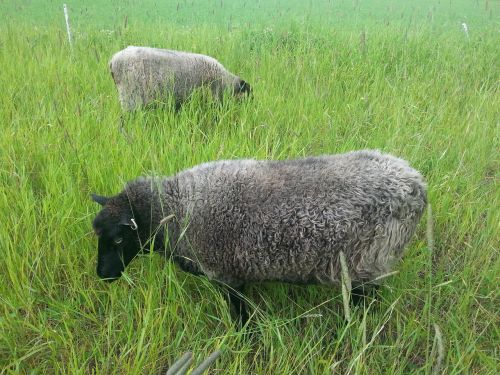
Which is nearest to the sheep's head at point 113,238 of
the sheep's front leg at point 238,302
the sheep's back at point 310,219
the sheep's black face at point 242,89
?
the sheep's back at point 310,219

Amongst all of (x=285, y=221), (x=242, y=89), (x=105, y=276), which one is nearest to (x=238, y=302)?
(x=285, y=221)

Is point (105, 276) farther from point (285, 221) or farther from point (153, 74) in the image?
point (153, 74)

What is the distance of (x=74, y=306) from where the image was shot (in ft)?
6.85

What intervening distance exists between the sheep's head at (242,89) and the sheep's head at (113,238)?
9.41 ft

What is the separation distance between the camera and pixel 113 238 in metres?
2.21

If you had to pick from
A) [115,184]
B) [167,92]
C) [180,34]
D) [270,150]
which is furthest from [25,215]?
[180,34]

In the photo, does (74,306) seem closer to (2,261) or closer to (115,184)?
(2,261)

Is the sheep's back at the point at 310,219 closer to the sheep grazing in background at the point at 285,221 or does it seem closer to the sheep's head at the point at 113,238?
the sheep grazing in background at the point at 285,221

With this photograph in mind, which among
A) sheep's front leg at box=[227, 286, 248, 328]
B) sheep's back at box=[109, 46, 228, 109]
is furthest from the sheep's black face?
sheep's front leg at box=[227, 286, 248, 328]

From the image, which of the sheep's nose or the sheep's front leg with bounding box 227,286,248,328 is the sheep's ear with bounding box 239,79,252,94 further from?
the sheep's nose

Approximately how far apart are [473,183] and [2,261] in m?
3.69

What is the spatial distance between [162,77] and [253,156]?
2.29 metres

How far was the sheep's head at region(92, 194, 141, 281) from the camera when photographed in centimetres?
215

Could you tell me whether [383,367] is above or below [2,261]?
below
